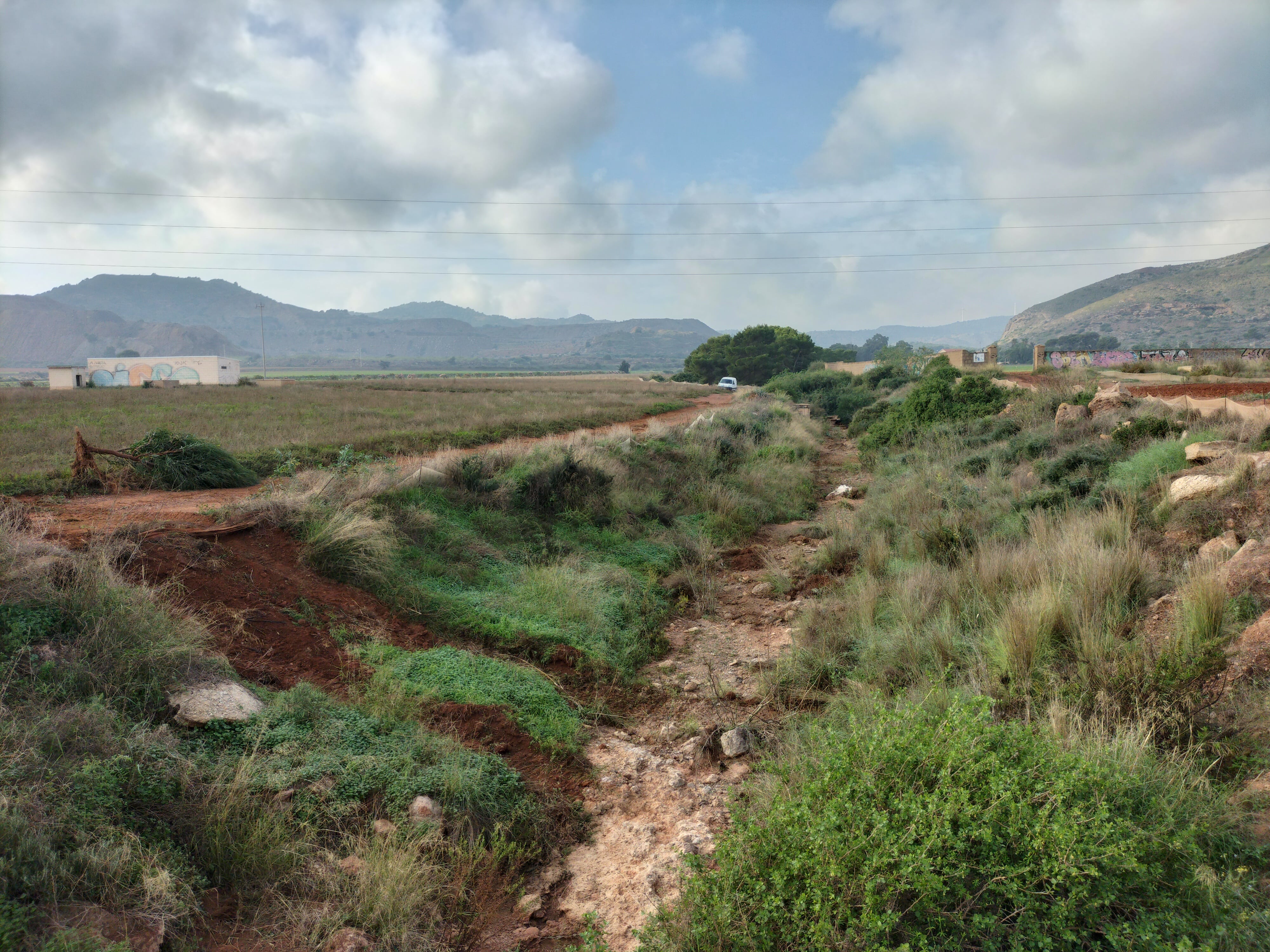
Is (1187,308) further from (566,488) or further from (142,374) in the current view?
(142,374)

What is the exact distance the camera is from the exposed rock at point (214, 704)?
170 inches

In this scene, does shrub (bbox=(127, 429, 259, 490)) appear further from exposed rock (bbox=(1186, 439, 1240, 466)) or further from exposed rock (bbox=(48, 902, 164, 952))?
exposed rock (bbox=(1186, 439, 1240, 466))

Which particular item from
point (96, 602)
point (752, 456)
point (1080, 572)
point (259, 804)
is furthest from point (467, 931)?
point (752, 456)

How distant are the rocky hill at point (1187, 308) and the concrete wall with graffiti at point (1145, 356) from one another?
47.6 metres

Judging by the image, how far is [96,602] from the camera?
467 centimetres

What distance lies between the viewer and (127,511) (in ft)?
27.2

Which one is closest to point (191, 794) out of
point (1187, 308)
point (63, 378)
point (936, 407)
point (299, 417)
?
point (936, 407)

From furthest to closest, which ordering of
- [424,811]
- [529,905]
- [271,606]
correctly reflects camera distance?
[271,606], [424,811], [529,905]

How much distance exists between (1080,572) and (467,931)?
5528mm

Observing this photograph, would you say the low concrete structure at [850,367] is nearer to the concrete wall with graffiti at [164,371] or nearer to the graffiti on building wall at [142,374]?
the concrete wall with graffiti at [164,371]

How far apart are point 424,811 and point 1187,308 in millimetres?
146011

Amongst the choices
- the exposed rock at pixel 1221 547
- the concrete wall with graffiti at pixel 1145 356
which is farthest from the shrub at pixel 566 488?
the concrete wall with graffiti at pixel 1145 356

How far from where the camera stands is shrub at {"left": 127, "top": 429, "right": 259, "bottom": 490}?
10.3 metres

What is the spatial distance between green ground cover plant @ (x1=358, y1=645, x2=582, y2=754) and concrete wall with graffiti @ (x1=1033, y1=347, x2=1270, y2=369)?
1324 inches
